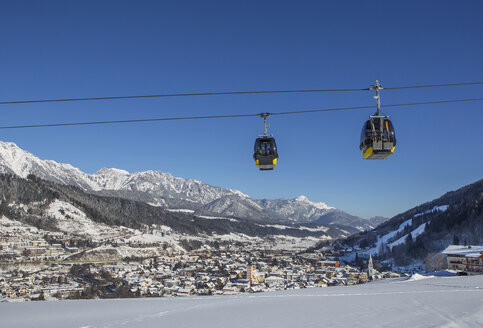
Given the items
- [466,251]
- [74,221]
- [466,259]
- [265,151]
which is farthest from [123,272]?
[74,221]

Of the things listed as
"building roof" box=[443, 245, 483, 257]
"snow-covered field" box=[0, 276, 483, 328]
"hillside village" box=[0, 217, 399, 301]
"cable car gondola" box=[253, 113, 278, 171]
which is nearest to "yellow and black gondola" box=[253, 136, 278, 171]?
"cable car gondola" box=[253, 113, 278, 171]

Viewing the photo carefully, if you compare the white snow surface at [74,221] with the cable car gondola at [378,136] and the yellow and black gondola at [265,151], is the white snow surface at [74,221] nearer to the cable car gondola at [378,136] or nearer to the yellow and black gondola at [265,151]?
the yellow and black gondola at [265,151]

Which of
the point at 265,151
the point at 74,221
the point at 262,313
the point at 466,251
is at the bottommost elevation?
the point at 466,251

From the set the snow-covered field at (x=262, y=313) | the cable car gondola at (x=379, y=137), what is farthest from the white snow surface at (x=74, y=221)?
the cable car gondola at (x=379, y=137)

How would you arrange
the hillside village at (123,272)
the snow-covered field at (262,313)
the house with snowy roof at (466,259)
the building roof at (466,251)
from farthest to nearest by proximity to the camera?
the building roof at (466,251), the house with snowy roof at (466,259), the hillside village at (123,272), the snow-covered field at (262,313)

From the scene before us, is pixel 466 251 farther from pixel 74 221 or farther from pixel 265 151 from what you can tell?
pixel 74 221

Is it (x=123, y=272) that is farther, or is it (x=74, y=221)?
(x=74, y=221)

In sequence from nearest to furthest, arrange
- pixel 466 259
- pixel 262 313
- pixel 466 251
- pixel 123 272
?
pixel 262 313 → pixel 466 259 → pixel 466 251 → pixel 123 272
